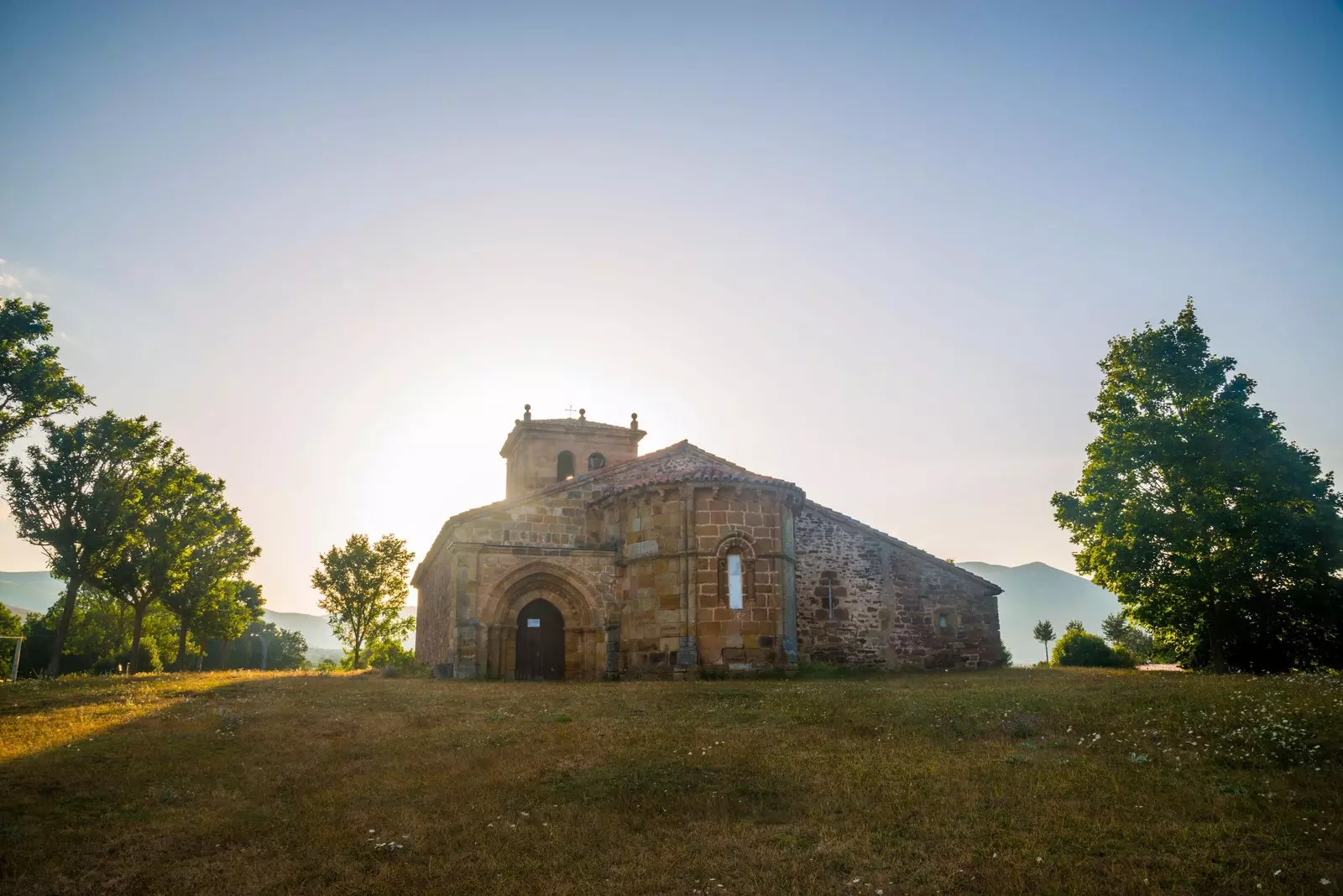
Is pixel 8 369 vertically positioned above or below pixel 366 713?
above

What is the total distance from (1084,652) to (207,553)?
4310 centimetres

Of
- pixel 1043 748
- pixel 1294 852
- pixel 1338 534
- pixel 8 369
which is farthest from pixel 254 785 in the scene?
pixel 1338 534

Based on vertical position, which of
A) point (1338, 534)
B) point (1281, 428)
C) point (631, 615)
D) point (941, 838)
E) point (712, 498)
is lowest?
point (941, 838)

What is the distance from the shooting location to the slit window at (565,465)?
112 feet

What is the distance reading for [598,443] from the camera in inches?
1371

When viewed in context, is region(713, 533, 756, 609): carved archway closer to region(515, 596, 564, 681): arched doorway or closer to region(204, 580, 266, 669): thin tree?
region(515, 596, 564, 681): arched doorway

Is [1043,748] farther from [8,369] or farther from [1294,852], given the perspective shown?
[8,369]

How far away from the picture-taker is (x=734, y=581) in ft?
75.6

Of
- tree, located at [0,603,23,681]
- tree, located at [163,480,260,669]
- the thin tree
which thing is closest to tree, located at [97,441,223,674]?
tree, located at [163,480,260,669]

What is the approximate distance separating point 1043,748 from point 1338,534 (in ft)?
58.9

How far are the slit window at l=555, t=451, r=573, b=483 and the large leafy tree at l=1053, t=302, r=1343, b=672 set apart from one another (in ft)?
65.9

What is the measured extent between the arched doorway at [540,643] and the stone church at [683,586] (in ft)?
0.13

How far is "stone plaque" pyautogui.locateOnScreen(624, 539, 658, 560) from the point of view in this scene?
78.6ft

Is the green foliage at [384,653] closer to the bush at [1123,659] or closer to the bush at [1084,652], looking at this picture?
the bush at [1084,652]
